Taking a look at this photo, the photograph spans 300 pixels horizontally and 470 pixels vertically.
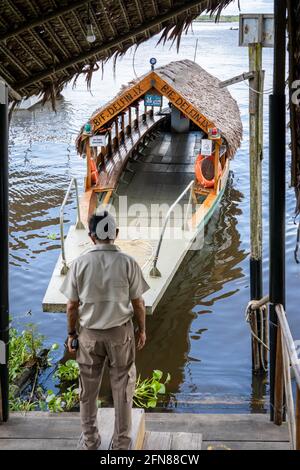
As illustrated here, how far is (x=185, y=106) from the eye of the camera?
11734 mm

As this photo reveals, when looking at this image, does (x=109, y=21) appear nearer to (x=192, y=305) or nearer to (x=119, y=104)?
(x=192, y=305)

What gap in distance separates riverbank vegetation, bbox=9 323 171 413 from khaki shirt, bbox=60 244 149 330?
3067 mm

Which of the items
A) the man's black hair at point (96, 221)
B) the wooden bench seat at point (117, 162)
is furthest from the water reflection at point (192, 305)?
the man's black hair at point (96, 221)

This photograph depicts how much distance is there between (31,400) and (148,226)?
394 cm

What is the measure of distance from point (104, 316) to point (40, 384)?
4.30 meters

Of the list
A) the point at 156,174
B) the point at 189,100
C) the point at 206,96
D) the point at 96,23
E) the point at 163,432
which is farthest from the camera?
the point at 156,174

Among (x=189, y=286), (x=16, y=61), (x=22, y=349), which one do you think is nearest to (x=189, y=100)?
(x=189, y=286)

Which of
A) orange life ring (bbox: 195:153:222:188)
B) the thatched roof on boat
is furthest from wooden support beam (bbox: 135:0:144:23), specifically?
orange life ring (bbox: 195:153:222:188)

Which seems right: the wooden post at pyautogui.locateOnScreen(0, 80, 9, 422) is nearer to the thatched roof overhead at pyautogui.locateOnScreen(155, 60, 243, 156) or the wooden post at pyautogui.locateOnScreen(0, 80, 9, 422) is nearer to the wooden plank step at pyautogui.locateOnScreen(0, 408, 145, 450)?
the wooden plank step at pyautogui.locateOnScreen(0, 408, 145, 450)

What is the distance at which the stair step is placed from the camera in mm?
4172
